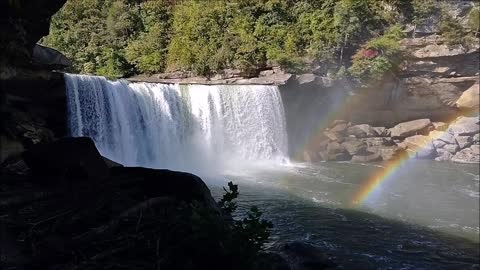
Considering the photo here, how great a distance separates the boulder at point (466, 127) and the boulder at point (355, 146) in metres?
4.97

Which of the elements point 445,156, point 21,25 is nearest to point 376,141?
point 445,156

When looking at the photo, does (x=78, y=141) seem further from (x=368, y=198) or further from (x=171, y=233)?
(x=368, y=198)

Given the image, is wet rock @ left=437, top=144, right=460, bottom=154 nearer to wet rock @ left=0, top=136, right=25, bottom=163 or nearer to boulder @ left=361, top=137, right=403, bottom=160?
boulder @ left=361, top=137, right=403, bottom=160

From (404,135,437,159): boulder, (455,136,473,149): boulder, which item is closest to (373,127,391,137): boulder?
(404,135,437,159): boulder

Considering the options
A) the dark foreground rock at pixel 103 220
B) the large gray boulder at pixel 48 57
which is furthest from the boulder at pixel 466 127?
the dark foreground rock at pixel 103 220

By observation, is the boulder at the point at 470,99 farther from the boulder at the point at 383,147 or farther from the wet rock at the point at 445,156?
the boulder at the point at 383,147

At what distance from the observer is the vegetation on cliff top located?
2220 cm

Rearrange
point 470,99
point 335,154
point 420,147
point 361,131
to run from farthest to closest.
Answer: point 470,99 → point 420,147 → point 361,131 → point 335,154

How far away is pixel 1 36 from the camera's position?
6.72m

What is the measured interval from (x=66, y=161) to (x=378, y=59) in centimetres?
1881

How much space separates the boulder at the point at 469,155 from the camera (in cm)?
2108

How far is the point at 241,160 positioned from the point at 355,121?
23.2 feet

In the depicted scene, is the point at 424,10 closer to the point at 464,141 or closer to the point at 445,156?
the point at 464,141

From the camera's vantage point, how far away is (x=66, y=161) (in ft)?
16.7
